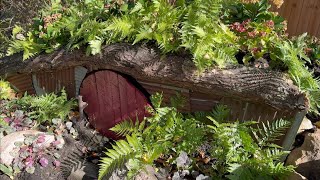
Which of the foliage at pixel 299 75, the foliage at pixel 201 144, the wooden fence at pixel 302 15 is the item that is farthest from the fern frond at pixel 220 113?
the wooden fence at pixel 302 15

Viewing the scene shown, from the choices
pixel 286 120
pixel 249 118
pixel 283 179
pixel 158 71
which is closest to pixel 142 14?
pixel 158 71

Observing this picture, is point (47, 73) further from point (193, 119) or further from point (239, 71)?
point (239, 71)

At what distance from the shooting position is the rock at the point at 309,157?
392 cm

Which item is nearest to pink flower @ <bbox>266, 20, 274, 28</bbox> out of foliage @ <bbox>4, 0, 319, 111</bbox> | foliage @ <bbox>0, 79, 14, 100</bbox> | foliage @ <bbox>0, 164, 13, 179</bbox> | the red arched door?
foliage @ <bbox>4, 0, 319, 111</bbox>

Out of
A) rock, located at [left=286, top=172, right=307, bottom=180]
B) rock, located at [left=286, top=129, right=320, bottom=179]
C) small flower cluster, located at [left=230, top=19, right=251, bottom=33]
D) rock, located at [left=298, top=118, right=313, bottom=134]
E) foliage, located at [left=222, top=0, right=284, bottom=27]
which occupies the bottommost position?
rock, located at [left=286, top=172, right=307, bottom=180]

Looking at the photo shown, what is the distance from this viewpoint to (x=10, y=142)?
4.98 meters

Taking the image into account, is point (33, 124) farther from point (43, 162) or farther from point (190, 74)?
point (190, 74)

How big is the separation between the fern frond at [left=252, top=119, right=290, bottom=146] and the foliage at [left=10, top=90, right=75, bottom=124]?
2.69 meters

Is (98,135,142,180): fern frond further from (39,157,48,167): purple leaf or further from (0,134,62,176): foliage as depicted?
(0,134,62,176): foliage

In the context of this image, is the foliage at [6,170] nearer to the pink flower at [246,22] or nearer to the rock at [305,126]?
the pink flower at [246,22]

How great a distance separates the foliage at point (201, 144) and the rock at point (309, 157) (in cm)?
19

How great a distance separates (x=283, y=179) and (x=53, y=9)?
4.11 meters

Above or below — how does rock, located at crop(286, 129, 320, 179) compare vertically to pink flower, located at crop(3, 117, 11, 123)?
above

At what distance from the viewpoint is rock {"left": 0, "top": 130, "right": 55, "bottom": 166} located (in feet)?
16.0
